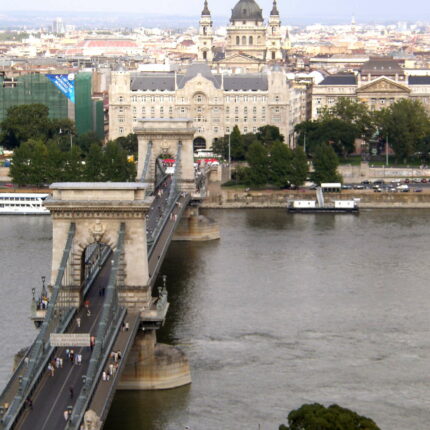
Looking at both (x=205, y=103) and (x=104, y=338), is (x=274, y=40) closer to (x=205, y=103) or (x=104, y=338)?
(x=205, y=103)

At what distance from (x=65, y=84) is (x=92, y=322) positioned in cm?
4432

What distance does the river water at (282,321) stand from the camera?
2831 centimetres

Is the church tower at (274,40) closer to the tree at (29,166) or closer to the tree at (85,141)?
the tree at (85,141)

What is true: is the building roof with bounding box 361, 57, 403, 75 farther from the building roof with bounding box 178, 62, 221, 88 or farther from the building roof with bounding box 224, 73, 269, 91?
the building roof with bounding box 178, 62, 221, 88

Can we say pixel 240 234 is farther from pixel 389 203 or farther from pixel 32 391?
pixel 32 391

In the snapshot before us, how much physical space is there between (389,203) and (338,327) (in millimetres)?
23016

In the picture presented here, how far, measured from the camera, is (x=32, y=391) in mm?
25453

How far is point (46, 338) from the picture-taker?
1096 inches

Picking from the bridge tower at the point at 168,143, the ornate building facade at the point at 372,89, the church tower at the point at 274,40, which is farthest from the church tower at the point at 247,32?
the bridge tower at the point at 168,143

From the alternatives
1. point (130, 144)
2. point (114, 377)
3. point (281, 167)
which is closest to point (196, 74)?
point (130, 144)

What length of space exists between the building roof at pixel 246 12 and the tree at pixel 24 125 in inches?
1336

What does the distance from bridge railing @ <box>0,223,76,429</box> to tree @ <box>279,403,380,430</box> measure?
163 inches

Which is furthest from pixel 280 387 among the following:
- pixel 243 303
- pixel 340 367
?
pixel 243 303

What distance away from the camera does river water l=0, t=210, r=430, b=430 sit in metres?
28.3
